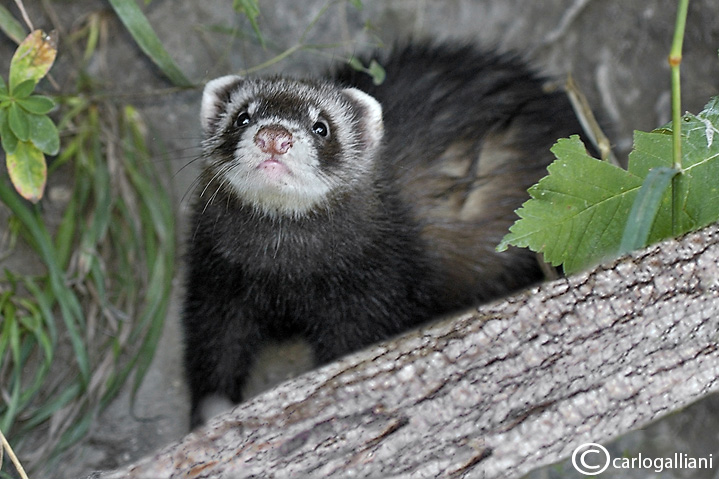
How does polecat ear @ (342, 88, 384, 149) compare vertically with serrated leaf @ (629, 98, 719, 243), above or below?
above

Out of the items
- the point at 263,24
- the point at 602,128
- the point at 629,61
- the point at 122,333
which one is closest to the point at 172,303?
the point at 122,333

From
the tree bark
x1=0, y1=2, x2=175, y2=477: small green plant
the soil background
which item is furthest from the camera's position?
the soil background

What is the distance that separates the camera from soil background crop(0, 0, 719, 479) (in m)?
3.31

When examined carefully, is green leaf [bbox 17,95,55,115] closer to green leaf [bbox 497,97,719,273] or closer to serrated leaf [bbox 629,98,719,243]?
green leaf [bbox 497,97,719,273]

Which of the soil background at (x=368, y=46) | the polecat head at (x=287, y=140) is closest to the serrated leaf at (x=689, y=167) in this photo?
the polecat head at (x=287, y=140)

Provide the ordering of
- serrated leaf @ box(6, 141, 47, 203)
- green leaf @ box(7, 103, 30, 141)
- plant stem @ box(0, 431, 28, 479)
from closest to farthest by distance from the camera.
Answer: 1. plant stem @ box(0, 431, 28, 479)
2. green leaf @ box(7, 103, 30, 141)
3. serrated leaf @ box(6, 141, 47, 203)

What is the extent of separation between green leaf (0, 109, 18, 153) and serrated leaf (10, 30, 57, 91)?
10cm

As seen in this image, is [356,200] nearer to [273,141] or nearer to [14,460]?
[273,141]

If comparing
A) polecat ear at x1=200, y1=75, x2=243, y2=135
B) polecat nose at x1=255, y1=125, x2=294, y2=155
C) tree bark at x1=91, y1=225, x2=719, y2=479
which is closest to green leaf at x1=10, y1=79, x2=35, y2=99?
polecat ear at x1=200, y1=75, x2=243, y2=135

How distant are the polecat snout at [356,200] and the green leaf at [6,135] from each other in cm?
59

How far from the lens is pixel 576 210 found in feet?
6.25

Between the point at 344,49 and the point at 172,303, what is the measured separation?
1.40m

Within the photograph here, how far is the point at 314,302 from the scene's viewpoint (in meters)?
2.57

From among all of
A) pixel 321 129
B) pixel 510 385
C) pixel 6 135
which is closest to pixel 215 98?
pixel 321 129
